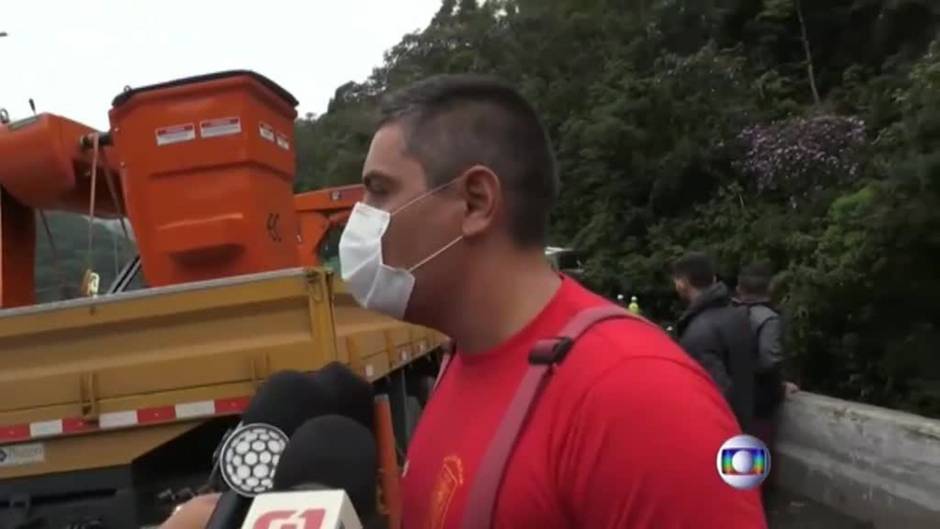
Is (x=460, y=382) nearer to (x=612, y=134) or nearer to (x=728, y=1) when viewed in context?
(x=612, y=134)

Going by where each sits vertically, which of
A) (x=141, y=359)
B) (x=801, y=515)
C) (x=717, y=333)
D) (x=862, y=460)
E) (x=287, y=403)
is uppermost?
(x=287, y=403)

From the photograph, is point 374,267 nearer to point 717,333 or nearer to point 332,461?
point 332,461

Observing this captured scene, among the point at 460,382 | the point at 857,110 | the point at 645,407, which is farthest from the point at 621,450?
the point at 857,110

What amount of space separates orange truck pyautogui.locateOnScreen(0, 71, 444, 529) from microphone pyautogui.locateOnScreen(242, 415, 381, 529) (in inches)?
149

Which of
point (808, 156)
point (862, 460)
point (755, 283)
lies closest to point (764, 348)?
point (755, 283)

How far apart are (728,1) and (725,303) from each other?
1752 cm

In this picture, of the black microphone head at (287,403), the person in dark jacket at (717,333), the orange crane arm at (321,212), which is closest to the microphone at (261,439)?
the black microphone head at (287,403)

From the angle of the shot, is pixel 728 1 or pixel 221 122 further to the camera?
pixel 728 1

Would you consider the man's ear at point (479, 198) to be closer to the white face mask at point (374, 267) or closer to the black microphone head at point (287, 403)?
the white face mask at point (374, 267)

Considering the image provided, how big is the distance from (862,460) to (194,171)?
3917mm

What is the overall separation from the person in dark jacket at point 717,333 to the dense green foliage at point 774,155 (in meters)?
1.83

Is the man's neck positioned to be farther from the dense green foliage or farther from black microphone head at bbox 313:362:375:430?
the dense green foliage

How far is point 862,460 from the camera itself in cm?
771

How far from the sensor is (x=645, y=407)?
1.73 meters
